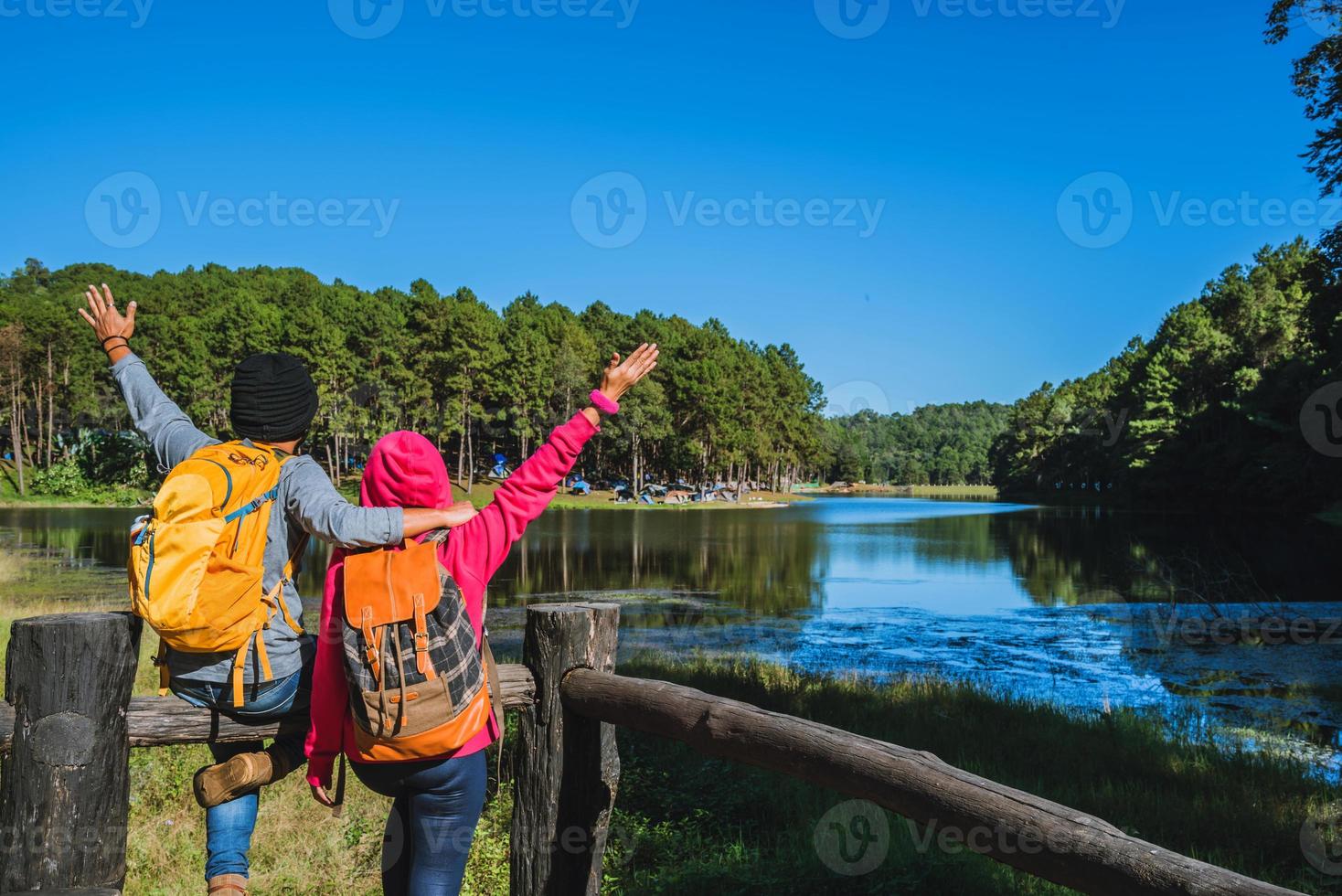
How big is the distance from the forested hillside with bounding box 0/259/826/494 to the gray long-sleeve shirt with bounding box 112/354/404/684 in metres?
57.6

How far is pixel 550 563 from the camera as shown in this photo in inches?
1192

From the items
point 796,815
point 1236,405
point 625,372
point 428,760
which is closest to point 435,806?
point 428,760

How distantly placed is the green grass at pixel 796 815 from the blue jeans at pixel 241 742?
5.35 ft

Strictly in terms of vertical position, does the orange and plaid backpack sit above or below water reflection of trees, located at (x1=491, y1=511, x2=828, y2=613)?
above

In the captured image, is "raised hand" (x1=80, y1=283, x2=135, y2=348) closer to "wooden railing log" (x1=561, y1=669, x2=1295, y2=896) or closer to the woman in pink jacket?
the woman in pink jacket

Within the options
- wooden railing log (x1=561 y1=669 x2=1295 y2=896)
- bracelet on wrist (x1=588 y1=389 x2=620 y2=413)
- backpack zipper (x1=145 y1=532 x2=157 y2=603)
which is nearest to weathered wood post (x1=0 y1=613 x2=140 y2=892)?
backpack zipper (x1=145 y1=532 x2=157 y2=603)

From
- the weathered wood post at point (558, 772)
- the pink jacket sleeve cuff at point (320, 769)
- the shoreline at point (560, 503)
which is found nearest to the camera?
the pink jacket sleeve cuff at point (320, 769)

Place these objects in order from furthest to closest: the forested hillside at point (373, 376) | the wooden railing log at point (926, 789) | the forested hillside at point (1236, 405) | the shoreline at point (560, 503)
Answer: the forested hillside at point (373, 376) → the shoreline at point (560, 503) → the forested hillside at point (1236, 405) → the wooden railing log at point (926, 789)

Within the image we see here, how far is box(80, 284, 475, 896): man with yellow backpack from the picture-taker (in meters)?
2.79

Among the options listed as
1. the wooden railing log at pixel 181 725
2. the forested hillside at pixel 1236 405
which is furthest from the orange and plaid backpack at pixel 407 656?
the forested hillside at pixel 1236 405

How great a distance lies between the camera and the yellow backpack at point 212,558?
277 cm

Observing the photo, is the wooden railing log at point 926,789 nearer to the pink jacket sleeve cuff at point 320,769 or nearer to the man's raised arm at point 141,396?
the pink jacket sleeve cuff at point 320,769

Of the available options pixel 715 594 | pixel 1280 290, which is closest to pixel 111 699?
pixel 715 594

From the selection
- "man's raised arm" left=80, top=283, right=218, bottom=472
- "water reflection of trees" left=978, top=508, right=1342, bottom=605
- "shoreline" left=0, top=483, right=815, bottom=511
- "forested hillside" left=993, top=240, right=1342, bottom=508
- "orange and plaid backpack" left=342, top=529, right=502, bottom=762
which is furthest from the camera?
"shoreline" left=0, top=483, right=815, bottom=511
